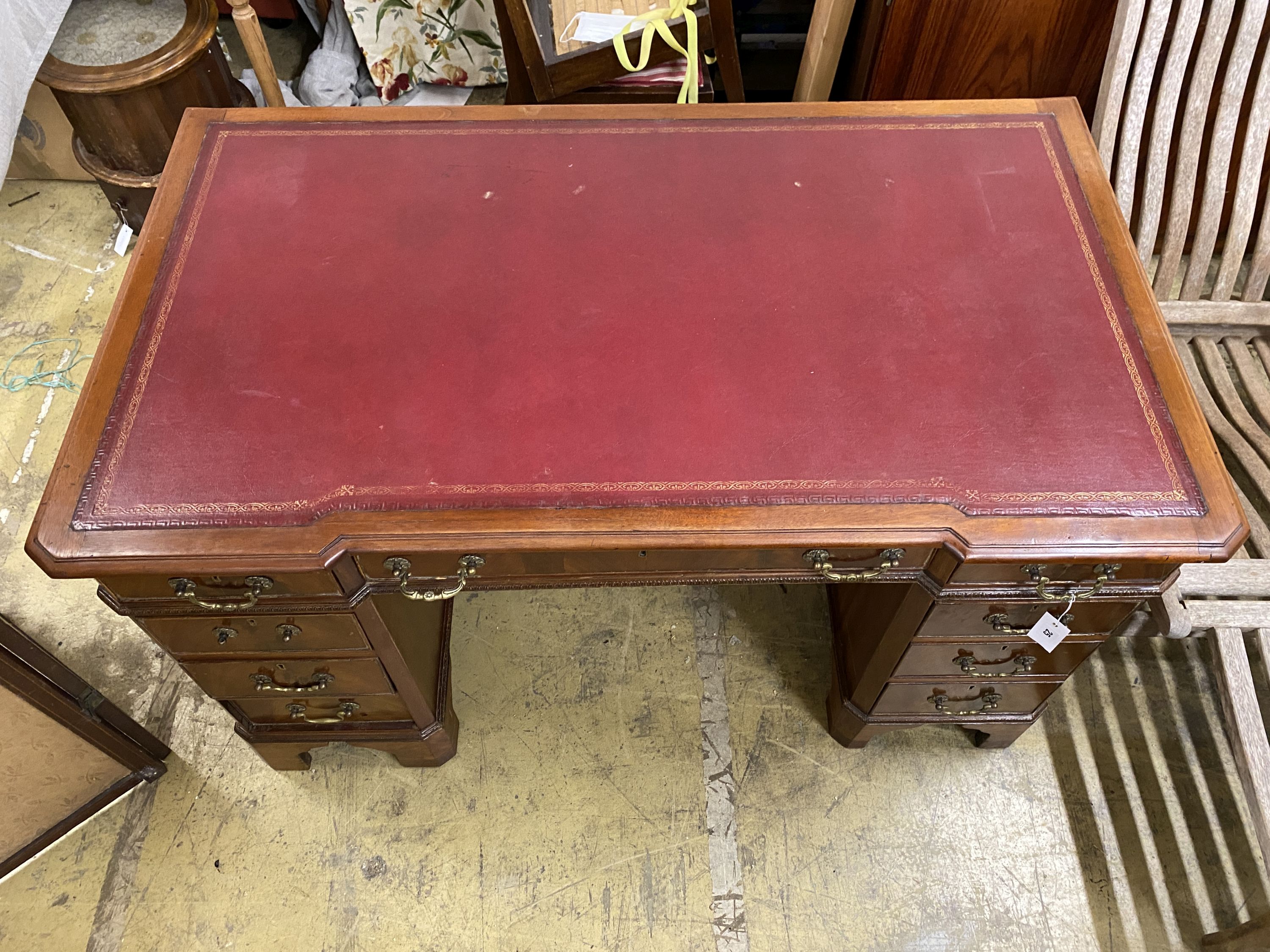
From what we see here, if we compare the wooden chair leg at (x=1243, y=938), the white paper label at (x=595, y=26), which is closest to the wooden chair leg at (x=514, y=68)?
the white paper label at (x=595, y=26)

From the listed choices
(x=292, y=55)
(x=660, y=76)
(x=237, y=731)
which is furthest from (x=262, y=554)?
(x=292, y=55)

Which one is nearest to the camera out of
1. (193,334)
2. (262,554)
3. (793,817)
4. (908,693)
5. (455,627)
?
(262,554)

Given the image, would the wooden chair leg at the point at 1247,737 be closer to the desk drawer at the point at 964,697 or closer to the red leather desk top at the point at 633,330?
the desk drawer at the point at 964,697

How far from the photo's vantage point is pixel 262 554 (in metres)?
1.26

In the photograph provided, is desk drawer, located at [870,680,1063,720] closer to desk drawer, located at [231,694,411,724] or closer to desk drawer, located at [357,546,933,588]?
desk drawer, located at [357,546,933,588]

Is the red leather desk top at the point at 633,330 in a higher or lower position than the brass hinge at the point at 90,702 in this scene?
higher

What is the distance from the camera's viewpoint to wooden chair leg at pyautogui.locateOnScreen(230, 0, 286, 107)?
2.40 meters

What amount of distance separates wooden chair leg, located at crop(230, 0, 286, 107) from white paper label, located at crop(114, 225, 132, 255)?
66 centimetres

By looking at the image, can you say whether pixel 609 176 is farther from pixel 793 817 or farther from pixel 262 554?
pixel 793 817

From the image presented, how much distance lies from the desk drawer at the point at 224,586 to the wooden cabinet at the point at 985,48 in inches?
78.8

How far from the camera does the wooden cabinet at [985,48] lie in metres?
2.22

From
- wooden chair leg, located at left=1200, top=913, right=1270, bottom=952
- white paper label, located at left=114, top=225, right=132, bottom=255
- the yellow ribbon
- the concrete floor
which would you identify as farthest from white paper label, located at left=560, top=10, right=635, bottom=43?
wooden chair leg, located at left=1200, top=913, right=1270, bottom=952

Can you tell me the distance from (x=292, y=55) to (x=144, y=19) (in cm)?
84

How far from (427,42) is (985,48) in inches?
75.4
